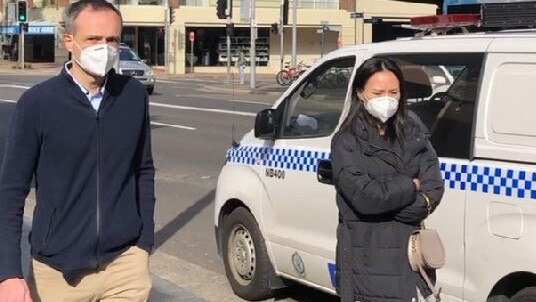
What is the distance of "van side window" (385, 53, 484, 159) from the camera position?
13.9 ft

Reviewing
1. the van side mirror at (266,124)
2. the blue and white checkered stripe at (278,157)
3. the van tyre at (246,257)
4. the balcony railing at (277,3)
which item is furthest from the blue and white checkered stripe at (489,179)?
the balcony railing at (277,3)

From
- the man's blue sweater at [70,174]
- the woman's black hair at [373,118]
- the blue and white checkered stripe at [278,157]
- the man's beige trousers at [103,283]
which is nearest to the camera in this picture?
the man's blue sweater at [70,174]

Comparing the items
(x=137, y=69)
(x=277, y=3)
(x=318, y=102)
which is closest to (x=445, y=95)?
(x=318, y=102)

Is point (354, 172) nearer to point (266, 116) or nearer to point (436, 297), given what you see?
point (436, 297)

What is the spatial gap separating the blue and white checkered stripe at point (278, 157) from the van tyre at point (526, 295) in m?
1.52

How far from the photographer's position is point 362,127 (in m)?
3.35

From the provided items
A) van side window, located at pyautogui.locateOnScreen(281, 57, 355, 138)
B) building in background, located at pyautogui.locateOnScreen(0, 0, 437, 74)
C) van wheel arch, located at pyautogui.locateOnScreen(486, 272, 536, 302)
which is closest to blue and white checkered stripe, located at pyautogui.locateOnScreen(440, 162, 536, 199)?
van wheel arch, located at pyautogui.locateOnScreen(486, 272, 536, 302)

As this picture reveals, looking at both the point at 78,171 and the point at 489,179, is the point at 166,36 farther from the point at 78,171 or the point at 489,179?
the point at 78,171

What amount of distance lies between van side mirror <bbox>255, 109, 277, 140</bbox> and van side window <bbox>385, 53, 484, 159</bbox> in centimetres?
108

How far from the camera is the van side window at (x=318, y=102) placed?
5152mm

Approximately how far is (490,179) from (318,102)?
64.5 inches

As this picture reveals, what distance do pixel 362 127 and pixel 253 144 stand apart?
2.48 metres

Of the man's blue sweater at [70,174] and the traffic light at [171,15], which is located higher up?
the traffic light at [171,15]

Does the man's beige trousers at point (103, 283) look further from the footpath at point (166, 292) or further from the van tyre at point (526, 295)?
the footpath at point (166, 292)
